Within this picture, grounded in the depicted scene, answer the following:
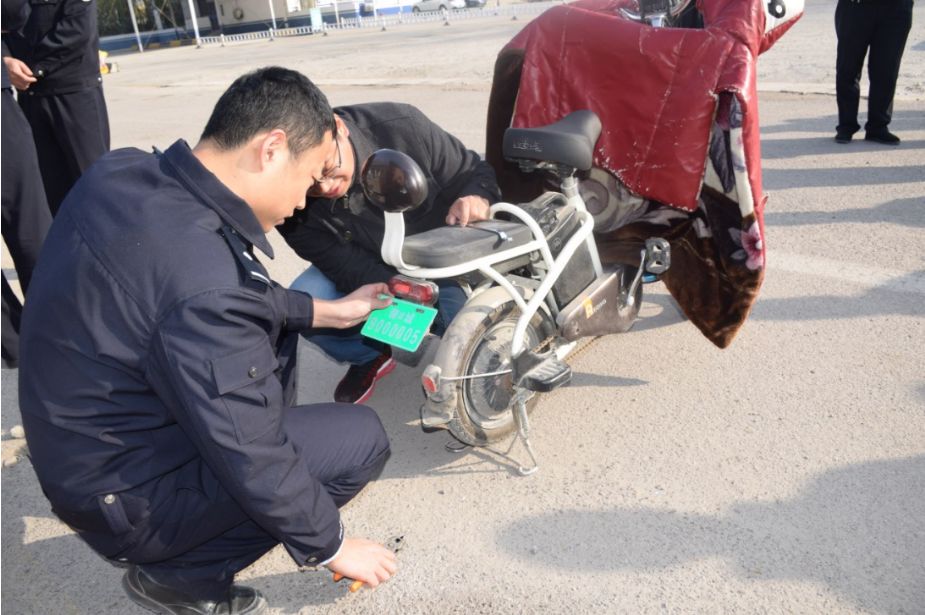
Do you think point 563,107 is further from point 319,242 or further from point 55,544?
point 55,544

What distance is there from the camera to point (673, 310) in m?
4.00

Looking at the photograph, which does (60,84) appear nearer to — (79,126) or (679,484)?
(79,126)

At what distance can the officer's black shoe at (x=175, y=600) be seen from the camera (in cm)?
228

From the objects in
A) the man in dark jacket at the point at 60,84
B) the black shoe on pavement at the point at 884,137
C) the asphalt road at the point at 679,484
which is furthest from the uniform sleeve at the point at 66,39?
the black shoe on pavement at the point at 884,137

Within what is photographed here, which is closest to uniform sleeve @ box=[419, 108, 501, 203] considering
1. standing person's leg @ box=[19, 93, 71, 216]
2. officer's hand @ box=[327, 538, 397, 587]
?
officer's hand @ box=[327, 538, 397, 587]

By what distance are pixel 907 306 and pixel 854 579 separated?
1.94 metres

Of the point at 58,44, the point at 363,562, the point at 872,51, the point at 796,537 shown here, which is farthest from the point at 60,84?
the point at 872,51

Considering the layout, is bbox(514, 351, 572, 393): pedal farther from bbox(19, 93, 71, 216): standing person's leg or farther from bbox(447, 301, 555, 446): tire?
bbox(19, 93, 71, 216): standing person's leg

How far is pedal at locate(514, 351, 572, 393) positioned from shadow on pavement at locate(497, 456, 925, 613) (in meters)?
0.46

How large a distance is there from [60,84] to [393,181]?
121 inches

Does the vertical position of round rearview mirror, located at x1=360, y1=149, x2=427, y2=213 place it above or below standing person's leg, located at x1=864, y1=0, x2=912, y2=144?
above

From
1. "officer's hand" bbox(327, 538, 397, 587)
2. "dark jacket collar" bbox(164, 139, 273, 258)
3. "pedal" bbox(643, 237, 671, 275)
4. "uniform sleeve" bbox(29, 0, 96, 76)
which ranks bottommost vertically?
"officer's hand" bbox(327, 538, 397, 587)

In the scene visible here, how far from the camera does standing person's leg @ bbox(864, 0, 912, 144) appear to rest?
19.9 feet

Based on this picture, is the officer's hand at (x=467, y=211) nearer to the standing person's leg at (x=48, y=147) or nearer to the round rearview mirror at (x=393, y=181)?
the round rearview mirror at (x=393, y=181)
